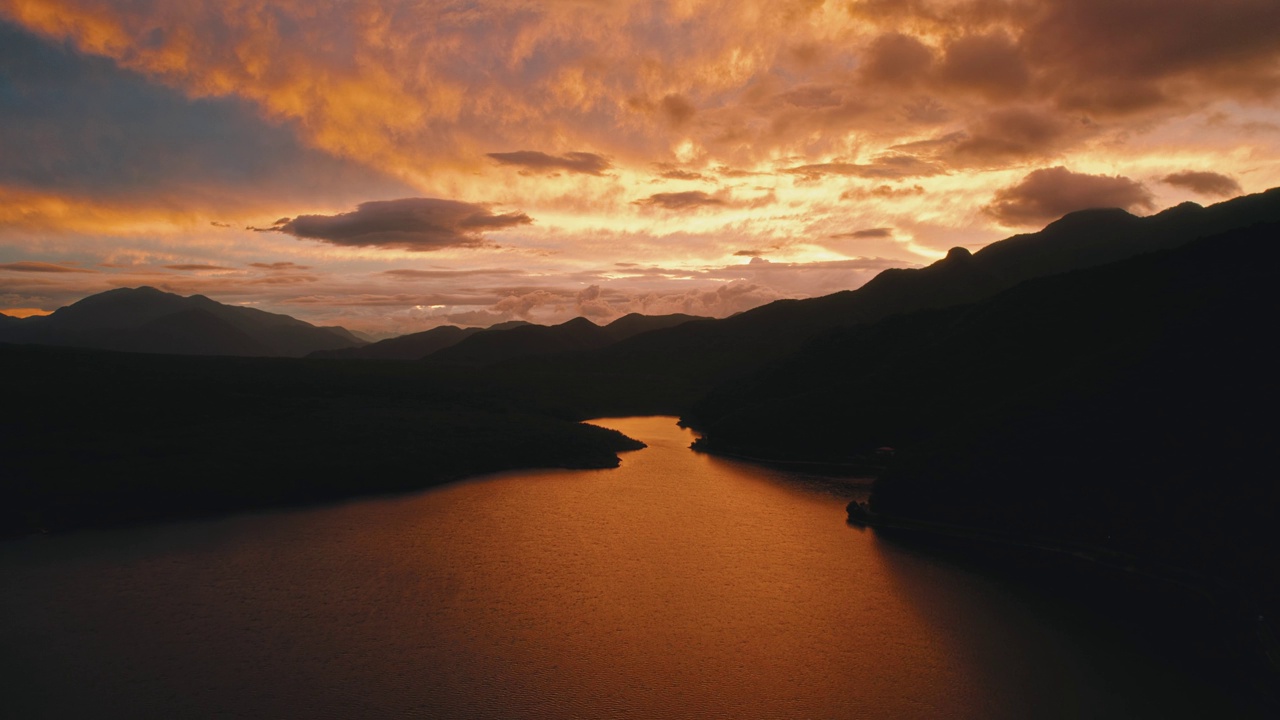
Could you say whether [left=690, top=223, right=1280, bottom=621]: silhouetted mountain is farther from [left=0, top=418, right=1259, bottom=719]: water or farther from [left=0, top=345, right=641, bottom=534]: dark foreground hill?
[left=0, top=345, right=641, bottom=534]: dark foreground hill

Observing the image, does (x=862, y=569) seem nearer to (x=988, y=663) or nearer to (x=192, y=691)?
(x=988, y=663)

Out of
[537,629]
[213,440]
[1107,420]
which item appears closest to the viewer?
[537,629]

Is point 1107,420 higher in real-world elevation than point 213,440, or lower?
higher

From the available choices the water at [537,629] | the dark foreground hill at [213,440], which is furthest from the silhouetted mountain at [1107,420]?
the dark foreground hill at [213,440]

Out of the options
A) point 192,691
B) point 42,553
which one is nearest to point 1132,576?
point 192,691

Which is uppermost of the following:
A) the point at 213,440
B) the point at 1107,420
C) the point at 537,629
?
the point at 1107,420

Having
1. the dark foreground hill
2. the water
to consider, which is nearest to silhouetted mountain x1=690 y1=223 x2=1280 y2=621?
the water

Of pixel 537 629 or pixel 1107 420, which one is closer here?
pixel 537 629

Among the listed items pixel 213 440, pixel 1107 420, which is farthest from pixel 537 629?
pixel 213 440

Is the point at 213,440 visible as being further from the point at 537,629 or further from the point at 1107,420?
the point at 1107,420
